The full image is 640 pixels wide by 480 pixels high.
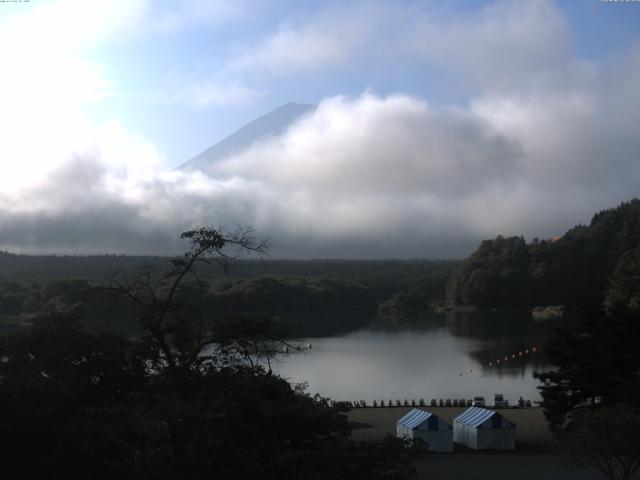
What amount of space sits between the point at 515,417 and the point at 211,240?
16.7 metres

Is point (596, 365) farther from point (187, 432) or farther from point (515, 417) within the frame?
point (187, 432)

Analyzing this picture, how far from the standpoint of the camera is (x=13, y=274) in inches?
3595

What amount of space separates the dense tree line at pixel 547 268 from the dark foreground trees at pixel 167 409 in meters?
64.3

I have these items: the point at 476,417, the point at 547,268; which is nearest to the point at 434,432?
the point at 476,417

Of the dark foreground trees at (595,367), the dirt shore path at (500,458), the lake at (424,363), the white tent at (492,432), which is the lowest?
the lake at (424,363)

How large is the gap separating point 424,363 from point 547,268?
3976cm

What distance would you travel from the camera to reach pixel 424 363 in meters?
37.2

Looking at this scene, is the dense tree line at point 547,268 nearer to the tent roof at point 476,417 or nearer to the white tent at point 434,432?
the tent roof at point 476,417

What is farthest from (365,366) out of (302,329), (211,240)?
(211,240)

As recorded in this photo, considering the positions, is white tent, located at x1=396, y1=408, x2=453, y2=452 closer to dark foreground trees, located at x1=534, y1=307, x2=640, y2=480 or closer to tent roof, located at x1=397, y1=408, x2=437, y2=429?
tent roof, located at x1=397, y1=408, x2=437, y2=429

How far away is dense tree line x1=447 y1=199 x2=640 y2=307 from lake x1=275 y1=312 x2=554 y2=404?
659 inches

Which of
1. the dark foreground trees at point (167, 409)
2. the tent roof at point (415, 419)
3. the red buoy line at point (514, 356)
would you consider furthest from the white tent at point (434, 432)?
the red buoy line at point (514, 356)

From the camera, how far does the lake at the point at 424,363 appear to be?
29297 millimetres

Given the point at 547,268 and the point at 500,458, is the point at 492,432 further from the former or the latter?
the point at 547,268
